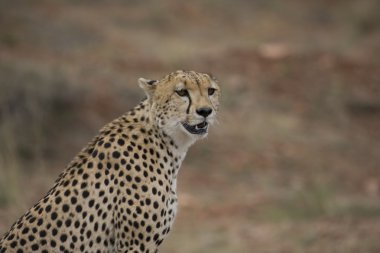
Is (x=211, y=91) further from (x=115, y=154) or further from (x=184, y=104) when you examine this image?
(x=115, y=154)

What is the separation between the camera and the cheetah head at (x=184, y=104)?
4902 millimetres

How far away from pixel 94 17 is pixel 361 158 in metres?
6.20

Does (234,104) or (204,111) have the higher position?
(234,104)

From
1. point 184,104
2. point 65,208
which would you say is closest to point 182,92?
point 184,104

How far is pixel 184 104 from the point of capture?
4.95m

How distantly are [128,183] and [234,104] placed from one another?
8.24 metres

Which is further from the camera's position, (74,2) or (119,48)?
(74,2)

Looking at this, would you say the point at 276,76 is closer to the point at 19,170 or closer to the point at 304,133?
the point at 304,133

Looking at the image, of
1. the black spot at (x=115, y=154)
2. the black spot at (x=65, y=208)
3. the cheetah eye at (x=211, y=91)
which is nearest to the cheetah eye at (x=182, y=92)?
the cheetah eye at (x=211, y=91)

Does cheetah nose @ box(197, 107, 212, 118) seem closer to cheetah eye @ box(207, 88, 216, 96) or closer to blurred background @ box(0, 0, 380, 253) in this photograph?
cheetah eye @ box(207, 88, 216, 96)

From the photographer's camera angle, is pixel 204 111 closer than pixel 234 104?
Yes

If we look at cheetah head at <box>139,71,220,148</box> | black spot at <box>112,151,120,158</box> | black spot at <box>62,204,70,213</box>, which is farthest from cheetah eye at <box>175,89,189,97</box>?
black spot at <box>62,204,70,213</box>

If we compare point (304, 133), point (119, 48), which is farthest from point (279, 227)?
point (119, 48)

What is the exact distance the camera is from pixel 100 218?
4809 mm
